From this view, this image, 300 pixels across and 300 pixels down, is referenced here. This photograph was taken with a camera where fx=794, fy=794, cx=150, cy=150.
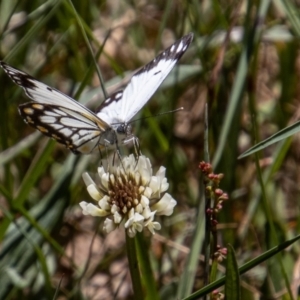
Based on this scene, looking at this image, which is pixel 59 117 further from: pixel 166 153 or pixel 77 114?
pixel 166 153

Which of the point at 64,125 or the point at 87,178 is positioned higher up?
the point at 64,125

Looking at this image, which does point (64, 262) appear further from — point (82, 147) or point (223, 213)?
point (82, 147)

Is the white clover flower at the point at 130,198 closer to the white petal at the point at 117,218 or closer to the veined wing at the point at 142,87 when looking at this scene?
the white petal at the point at 117,218

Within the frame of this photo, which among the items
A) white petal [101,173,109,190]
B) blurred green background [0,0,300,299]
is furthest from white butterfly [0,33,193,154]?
white petal [101,173,109,190]

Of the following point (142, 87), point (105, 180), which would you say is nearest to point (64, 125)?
point (142, 87)

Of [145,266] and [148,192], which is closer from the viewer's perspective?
[148,192]

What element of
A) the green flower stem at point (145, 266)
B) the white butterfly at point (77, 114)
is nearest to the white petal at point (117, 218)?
the green flower stem at point (145, 266)
